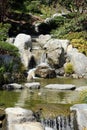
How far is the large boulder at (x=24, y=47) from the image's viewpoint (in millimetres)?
25250

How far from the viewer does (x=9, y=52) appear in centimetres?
2333

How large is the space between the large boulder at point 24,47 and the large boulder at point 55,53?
1172 millimetres

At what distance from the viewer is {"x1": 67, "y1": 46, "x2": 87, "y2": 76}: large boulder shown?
25.4 metres

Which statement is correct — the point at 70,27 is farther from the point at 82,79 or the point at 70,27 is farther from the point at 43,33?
the point at 82,79

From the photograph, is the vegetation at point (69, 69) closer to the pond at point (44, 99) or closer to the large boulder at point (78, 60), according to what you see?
the large boulder at point (78, 60)

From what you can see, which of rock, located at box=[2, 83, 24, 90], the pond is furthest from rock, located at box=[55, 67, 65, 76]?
rock, located at box=[2, 83, 24, 90]

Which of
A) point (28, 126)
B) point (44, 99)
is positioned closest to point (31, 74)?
point (44, 99)

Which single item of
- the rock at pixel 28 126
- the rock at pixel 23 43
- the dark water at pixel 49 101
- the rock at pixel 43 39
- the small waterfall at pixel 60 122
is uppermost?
the rock at pixel 43 39

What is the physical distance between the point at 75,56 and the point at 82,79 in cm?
246

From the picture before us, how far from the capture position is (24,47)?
2597 centimetres

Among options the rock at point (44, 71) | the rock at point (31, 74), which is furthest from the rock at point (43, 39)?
the rock at point (44, 71)

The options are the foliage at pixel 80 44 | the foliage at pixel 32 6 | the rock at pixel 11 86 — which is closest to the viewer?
the rock at pixel 11 86

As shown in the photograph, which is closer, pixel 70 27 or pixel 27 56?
pixel 27 56

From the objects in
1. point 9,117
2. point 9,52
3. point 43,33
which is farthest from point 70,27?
point 9,117
